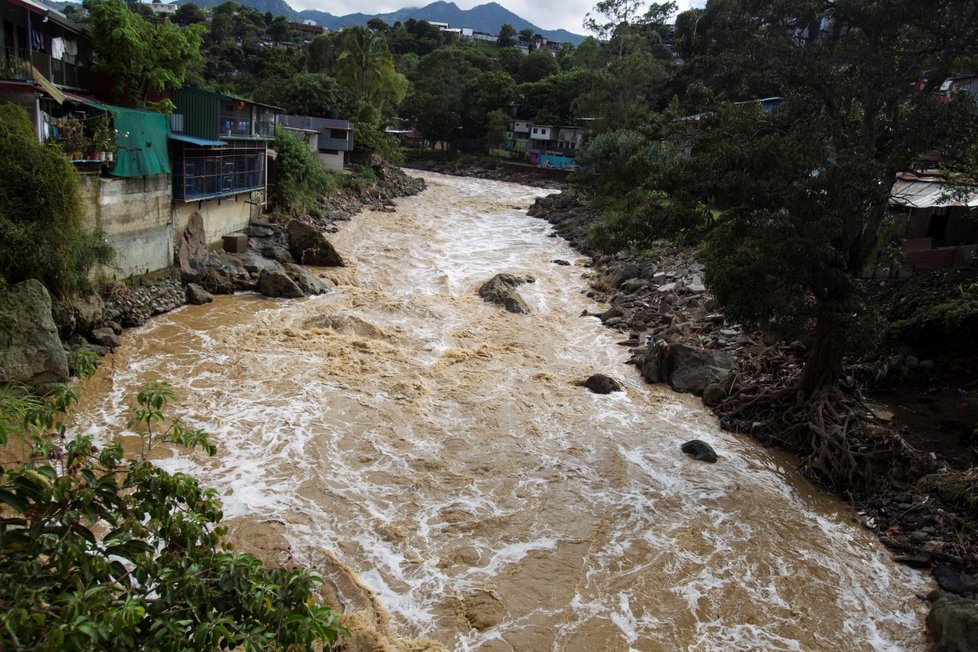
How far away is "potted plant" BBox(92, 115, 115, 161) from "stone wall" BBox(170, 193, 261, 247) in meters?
3.50

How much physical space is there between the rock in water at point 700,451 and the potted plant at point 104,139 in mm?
A: 16109

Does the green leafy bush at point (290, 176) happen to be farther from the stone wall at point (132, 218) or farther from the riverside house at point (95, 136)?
A: the stone wall at point (132, 218)

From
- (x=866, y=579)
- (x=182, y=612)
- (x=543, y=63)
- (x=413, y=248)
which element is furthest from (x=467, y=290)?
(x=543, y=63)

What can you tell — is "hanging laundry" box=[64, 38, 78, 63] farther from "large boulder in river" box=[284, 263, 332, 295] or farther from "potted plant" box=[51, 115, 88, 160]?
"large boulder in river" box=[284, 263, 332, 295]

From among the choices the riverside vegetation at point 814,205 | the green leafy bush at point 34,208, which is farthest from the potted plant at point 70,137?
the riverside vegetation at point 814,205

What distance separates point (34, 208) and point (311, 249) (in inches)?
447

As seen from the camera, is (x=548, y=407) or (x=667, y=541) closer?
(x=667, y=541)

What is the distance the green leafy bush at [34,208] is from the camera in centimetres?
1438

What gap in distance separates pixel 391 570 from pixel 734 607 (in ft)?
15.9

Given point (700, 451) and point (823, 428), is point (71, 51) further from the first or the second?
point (823, 428)

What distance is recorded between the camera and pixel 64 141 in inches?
655

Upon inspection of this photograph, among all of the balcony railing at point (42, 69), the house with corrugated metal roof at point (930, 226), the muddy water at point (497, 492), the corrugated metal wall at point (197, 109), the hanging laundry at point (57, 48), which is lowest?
the muddy water at point (497, 492)

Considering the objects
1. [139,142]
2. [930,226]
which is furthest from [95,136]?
[930,226]

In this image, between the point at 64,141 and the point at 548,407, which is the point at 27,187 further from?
the point at 548,407
